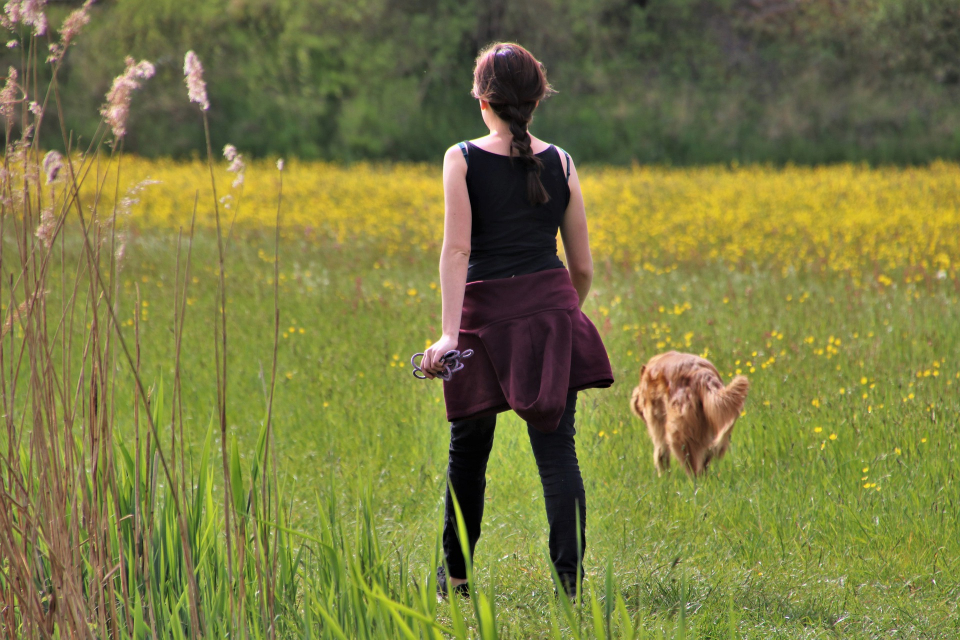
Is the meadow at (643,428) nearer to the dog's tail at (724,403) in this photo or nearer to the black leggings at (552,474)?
the black leggings at (552,474)

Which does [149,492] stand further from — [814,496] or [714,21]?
[714,21]

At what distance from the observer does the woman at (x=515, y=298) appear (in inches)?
96.0

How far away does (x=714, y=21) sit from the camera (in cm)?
2645

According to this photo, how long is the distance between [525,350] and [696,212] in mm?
10206

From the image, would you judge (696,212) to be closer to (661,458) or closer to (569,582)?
(661,458)

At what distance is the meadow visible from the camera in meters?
2.72

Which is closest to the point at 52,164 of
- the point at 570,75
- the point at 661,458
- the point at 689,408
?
the point at 689,408

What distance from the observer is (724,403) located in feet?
11.6

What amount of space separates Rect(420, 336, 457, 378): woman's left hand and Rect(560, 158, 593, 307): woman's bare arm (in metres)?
0.47

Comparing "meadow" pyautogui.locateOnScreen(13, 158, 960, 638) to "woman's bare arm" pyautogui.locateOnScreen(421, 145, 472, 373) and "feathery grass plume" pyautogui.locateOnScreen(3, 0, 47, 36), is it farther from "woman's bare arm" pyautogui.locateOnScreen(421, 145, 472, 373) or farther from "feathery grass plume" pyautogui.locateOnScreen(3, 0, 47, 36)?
"woman's bare arm" pyautogui.locateOnScreen(421, 145, 472, 373)

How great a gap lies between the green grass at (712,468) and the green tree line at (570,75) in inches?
624

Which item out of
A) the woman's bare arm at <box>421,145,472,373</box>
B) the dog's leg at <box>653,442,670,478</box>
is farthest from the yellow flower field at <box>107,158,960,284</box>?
the woman's bare arm at <box>421,145,472,373</box>

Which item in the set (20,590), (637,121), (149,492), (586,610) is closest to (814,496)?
(586,610)

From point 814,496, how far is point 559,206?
1.76 meters
